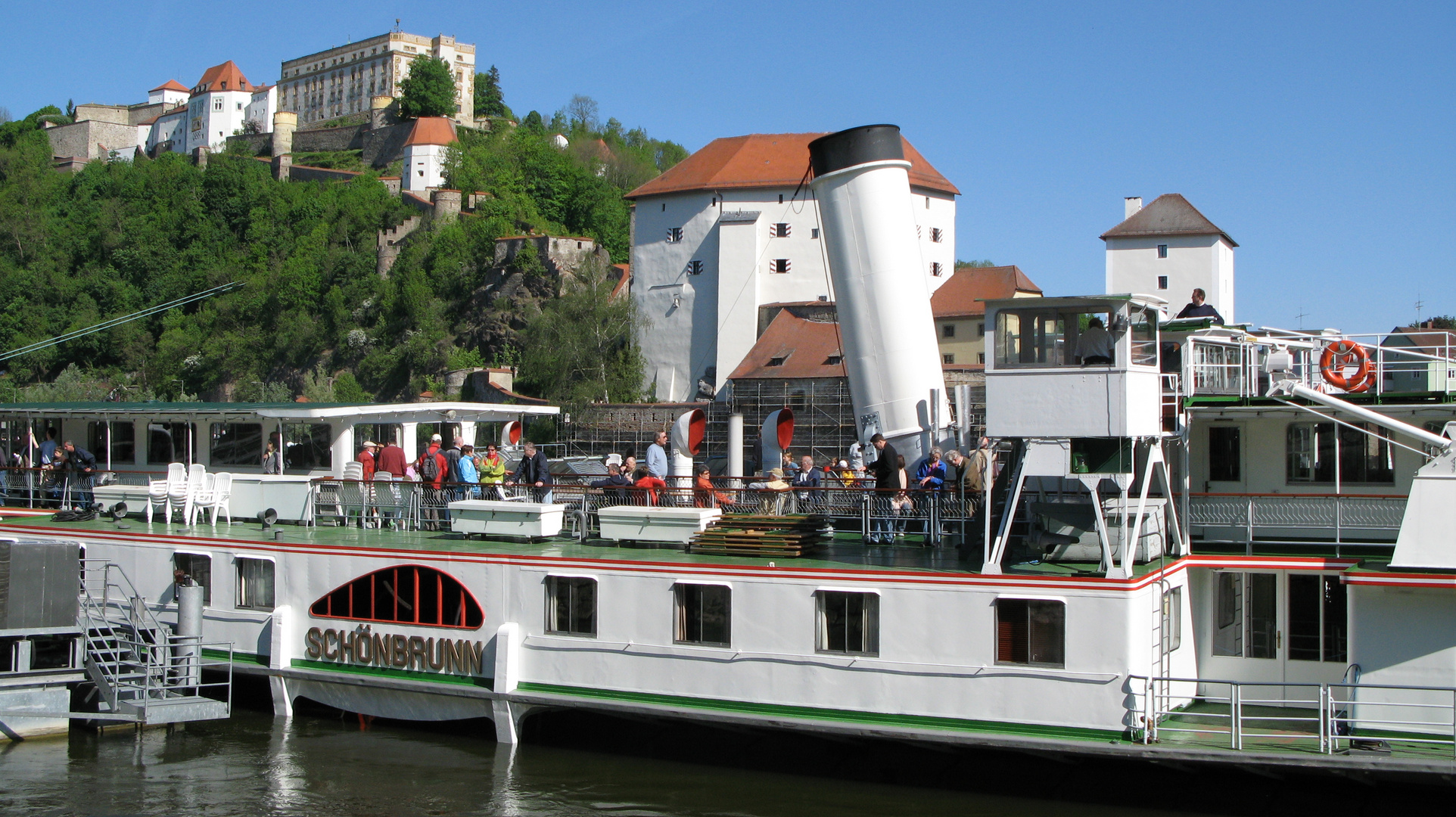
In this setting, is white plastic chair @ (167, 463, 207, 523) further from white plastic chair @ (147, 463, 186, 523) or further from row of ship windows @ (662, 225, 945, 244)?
row of ship windows @ (662, 225, 945, 244)

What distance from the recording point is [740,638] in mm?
14164

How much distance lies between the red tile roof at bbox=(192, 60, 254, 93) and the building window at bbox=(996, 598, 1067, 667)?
151m

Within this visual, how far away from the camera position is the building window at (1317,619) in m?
13.7

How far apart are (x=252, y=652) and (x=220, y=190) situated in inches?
3923

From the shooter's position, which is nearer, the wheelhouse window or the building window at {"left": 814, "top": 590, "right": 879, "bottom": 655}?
the building window at {"left": 814, "top": 590, "right": 879, "bottom": 655}

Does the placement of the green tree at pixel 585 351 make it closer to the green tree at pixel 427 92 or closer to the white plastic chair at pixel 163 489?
the white plastic chair at pixel 163 489

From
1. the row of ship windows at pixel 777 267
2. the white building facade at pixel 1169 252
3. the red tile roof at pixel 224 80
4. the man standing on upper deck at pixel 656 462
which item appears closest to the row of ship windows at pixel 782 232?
the row of ship windows at pixel 777 267

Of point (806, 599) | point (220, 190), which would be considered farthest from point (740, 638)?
point (220, 190)

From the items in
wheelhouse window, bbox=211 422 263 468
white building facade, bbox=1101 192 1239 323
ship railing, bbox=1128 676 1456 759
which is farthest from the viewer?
white building facade, bbox=1101 192 1239 323

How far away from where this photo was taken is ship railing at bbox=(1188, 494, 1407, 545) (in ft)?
46.3

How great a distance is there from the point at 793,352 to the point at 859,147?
35.0 m

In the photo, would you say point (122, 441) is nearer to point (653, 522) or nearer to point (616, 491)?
point (616, 491)

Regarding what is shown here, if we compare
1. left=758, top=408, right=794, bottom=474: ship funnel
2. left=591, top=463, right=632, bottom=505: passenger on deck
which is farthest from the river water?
left=758, top=408, right=794, bottom=474: ship funnel

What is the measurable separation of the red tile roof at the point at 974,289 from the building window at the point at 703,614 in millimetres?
47109
